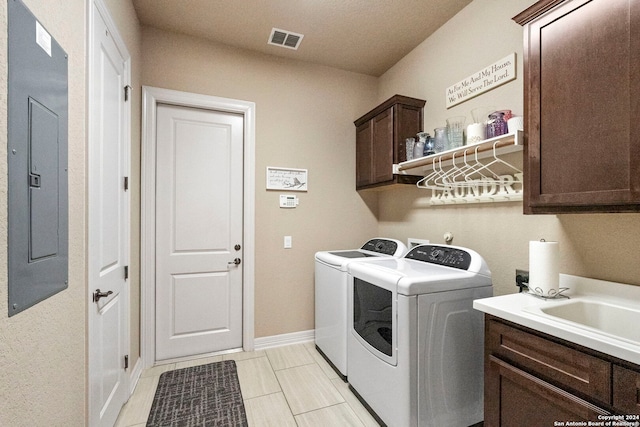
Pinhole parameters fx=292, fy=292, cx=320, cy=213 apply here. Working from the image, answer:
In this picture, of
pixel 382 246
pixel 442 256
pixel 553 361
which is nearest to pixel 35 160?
pixel 553 361

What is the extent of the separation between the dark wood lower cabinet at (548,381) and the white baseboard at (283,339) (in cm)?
182

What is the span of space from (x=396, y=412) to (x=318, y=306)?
1.18 meters

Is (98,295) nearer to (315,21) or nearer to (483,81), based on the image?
(315,21)

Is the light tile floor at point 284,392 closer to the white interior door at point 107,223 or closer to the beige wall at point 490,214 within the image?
the white interior door at point 107,223

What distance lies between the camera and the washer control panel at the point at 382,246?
8.45 ft

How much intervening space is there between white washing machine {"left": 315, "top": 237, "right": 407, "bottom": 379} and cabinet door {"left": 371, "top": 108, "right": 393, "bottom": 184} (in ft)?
2.00

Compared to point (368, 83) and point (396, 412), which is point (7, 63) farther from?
point (368, 83)

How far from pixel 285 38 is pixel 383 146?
4.16ft

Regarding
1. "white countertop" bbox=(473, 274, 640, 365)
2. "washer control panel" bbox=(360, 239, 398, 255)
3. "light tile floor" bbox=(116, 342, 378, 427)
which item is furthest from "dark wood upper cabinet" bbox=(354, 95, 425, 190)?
"light tile floor" bbox=(116, 342, 378, 427)

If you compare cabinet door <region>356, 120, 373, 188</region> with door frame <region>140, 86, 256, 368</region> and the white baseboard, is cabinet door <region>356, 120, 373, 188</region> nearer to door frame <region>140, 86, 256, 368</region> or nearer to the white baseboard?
door frame <region>140, 86, 256, 368</region>

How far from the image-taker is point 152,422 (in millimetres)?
1767

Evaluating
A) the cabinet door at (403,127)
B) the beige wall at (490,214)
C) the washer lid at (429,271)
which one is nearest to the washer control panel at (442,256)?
the washer lid at (429,271)

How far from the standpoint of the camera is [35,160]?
875 mm

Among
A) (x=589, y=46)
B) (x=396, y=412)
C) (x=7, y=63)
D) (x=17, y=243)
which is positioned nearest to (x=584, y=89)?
(x=589, y=46)
